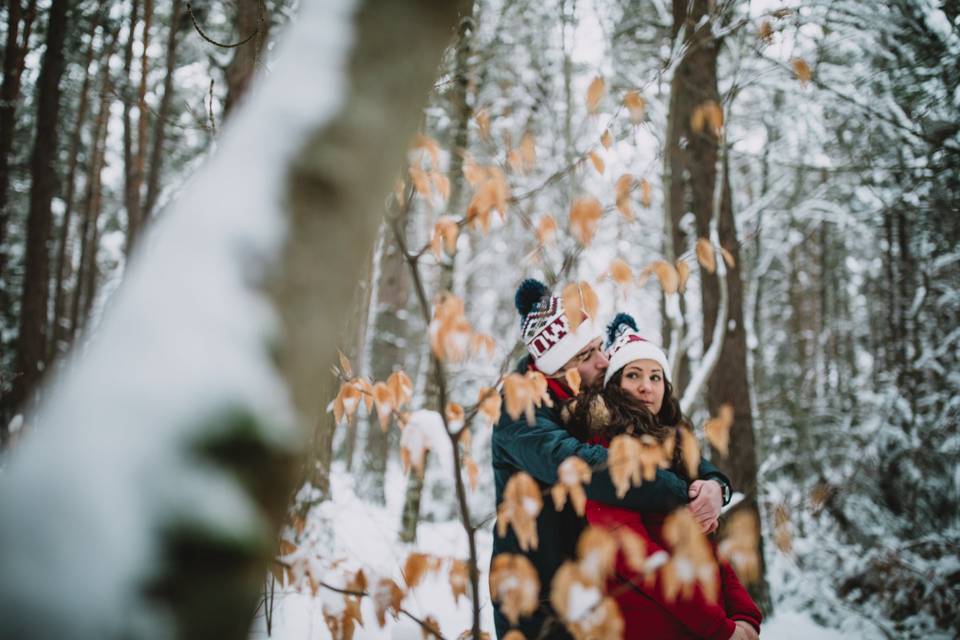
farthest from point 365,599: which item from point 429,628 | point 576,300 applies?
point 576,300

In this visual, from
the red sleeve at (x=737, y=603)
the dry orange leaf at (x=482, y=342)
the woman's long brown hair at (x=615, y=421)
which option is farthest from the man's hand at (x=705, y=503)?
the dry orange leaf at (x=482, y=342)

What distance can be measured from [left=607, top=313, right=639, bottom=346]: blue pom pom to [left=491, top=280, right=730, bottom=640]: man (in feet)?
0.98

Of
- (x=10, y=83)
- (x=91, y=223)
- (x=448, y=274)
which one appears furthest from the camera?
(x=91, y=223)

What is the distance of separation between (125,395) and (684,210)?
20.6 feet

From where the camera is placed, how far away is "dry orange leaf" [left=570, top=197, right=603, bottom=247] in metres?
1.35

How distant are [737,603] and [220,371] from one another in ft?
6.74

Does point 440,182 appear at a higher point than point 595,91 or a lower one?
lower

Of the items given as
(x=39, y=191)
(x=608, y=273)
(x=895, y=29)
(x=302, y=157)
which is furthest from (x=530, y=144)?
(x=39, y=191)

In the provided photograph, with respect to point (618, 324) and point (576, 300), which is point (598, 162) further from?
point (618, 324)

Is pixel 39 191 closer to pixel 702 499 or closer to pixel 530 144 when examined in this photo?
pixel 530 144

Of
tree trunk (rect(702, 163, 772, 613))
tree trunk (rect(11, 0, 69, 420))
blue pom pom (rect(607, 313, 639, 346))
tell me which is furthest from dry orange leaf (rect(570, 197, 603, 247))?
tree trunk (rect(11, 0, 69, 420))

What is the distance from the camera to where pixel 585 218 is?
4.46 feet

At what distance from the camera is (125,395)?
26.5 inches

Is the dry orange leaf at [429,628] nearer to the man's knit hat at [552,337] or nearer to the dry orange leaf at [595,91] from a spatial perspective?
the man's knit hat at [552,337]
